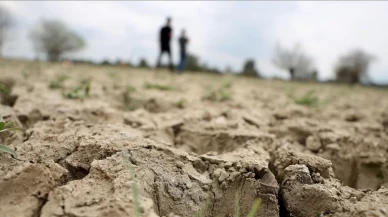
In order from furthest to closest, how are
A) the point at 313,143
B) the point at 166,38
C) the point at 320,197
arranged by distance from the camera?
1. the point at 166,38
2. the point at 313,143
3. the point at 320,197

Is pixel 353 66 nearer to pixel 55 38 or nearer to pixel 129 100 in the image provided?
pixel 55 38

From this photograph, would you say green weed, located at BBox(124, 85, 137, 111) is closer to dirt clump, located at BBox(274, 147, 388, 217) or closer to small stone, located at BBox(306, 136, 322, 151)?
small stone, located at BBox(306, 136, 322, 151)

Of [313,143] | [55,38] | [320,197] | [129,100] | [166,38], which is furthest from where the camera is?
[55,38]

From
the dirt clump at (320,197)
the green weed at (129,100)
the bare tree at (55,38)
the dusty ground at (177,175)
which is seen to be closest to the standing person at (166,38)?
the green weed at (129,100)

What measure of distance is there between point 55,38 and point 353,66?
2925 cm

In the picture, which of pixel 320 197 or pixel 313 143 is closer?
pixel 320 197

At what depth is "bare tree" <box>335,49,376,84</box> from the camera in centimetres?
3644

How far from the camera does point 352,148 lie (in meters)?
2.33

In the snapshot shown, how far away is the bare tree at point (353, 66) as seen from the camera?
3644cm

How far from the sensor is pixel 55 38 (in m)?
32.5

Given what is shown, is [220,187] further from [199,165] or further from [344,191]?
[344,191]

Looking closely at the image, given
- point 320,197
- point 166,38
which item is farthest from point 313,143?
point 166,38

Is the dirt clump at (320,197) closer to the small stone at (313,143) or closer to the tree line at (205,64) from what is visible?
the small stone at (313,143)

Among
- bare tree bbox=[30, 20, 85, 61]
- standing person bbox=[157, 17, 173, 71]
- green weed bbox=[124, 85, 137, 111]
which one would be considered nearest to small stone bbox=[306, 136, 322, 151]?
green weed bbox=[124, 85, 137, 111]
